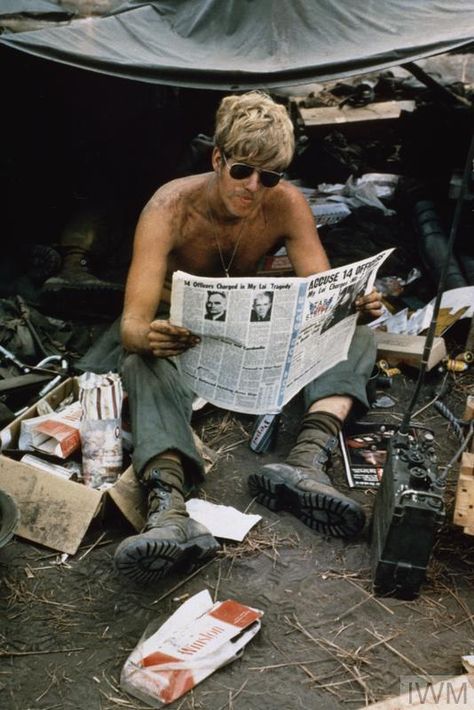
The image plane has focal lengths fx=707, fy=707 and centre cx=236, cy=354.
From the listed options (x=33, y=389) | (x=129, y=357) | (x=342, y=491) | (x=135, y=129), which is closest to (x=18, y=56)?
(x=135, y=129)

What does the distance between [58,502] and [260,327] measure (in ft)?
3.12

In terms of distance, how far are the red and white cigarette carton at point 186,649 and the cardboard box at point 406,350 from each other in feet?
6.51

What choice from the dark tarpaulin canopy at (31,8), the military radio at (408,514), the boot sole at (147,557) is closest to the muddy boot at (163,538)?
the boot sole at (147,557)

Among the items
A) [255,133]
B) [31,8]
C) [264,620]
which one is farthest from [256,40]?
[264,620]

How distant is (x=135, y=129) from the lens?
5.00 metres

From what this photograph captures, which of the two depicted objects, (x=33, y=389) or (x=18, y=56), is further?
(x=18, y=56)

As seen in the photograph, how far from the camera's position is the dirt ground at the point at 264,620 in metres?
1.96

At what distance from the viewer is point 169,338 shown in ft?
7.47

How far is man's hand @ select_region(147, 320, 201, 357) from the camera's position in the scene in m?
2.25

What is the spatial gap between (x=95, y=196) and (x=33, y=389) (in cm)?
200

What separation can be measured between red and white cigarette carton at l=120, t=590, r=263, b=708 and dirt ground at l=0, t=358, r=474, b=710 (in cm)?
4

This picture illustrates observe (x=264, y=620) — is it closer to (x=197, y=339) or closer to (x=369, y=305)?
(x=197, y=339)

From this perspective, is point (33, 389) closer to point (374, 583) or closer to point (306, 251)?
point (306, 251)

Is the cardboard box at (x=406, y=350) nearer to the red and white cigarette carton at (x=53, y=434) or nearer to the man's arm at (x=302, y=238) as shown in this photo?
the man's arm at (x=302, y=238)
